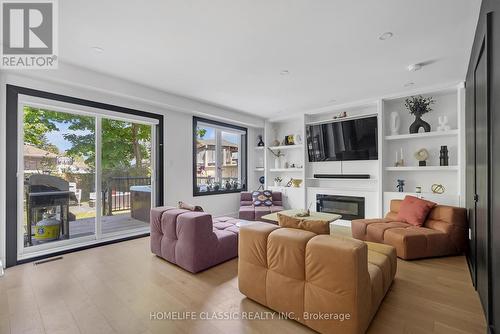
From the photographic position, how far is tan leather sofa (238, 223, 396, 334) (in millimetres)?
1521

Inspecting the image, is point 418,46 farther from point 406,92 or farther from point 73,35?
point 73,35

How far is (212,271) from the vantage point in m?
2.79

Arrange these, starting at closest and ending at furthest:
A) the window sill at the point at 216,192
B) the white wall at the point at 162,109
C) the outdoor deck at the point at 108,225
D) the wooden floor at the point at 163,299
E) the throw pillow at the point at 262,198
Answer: the wooden floor at the point at 163,299
the white wall at the point at 162,109
the outdoor deck at the point at 108,225
the window sill at the point at 216,192
the throw pillow at the point at 262,198

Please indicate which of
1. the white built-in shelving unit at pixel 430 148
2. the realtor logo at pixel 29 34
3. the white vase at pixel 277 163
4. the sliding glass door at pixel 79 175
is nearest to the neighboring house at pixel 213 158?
the white vase at pixel 277 163

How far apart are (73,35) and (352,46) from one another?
307cm

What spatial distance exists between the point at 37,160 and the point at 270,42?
138 inches

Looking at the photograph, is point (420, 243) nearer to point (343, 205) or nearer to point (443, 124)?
point (343, 205)

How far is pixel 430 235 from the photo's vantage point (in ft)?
10.3

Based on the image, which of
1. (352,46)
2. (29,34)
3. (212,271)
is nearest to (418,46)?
(352,46)

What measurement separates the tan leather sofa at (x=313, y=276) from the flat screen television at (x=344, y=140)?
3108 mm

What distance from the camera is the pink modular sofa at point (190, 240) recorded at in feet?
8.89

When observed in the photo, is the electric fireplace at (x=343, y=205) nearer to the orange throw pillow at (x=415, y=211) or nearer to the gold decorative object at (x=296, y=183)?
the gold decorative object at (x=296, y=183)

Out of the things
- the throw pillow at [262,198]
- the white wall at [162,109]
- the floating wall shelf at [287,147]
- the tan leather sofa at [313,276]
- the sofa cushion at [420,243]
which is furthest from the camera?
the floating wall shelf at [287,147]

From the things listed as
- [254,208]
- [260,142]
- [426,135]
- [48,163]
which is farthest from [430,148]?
[48,163]
